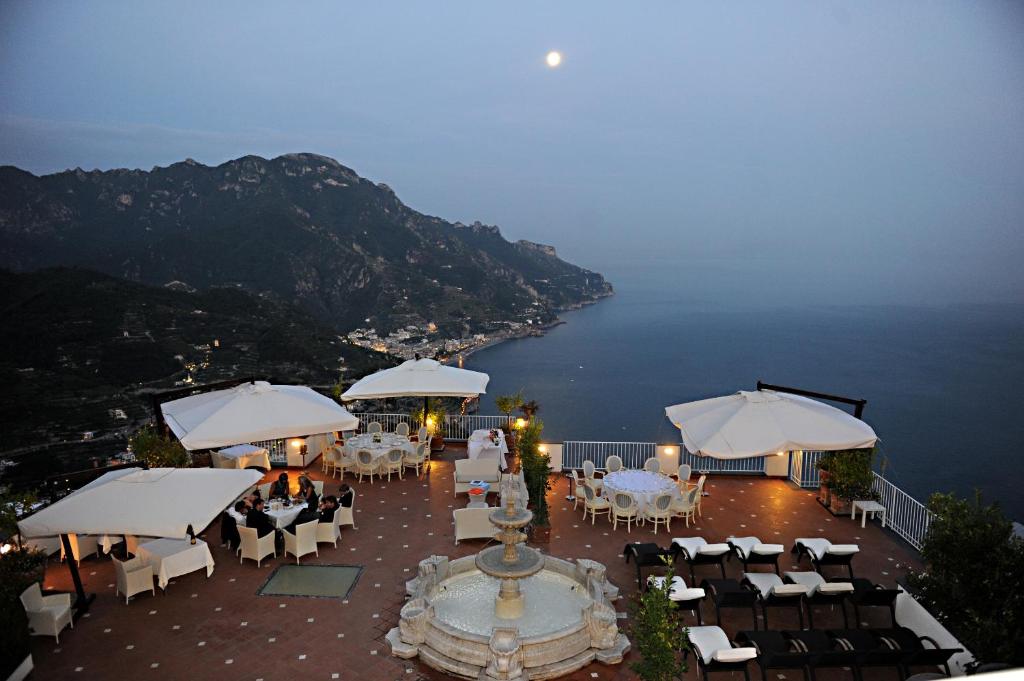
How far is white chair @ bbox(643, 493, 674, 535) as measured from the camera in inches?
373

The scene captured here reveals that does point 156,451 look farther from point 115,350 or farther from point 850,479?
point 115,350

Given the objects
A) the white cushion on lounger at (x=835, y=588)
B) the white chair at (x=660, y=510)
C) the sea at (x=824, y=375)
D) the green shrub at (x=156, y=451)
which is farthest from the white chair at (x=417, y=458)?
the sea at (x=824, y=375)

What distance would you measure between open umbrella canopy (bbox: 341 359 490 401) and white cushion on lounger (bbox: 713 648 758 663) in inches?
263

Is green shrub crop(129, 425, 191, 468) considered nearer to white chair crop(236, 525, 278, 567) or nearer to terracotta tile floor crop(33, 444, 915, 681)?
terracotta tile floor crop(33, 444, 915, 681)

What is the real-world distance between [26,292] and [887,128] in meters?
123

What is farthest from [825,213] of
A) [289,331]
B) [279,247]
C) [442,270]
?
[289,331]

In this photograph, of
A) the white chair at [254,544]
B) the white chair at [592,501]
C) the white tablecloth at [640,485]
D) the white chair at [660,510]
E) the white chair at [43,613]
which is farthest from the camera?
the white chair at [592,501]

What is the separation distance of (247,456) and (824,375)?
3936 inches

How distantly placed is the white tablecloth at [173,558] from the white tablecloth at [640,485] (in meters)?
6.27

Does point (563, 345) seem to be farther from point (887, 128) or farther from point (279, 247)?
point (887, 128)

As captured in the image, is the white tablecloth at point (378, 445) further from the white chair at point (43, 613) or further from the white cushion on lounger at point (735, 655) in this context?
the white cushion on lounger at point (735, 655)

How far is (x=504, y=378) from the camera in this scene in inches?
3501

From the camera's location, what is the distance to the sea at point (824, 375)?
61562 millimetres

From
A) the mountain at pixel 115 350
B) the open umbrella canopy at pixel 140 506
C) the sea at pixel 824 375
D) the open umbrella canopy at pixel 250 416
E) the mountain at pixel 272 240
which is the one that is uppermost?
the mountain at pixel 272 240
